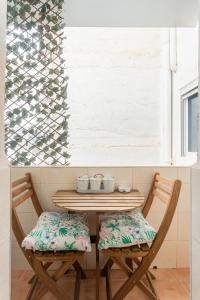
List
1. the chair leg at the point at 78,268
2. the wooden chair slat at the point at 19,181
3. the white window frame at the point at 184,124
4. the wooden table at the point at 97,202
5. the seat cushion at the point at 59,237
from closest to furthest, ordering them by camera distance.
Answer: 1. the seat cushion at the point at 59,237
2. the wooden table at the point at 97,202
3. the wooden chair slat at the point at 19,181
4. the chair leg at the point at 78,268
5. the white window frame at the point at 184,124

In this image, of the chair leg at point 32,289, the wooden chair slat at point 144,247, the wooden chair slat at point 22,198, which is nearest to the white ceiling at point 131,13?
the wooden chair slat at point 22,198

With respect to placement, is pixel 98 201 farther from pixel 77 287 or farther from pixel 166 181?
pixel 77 287

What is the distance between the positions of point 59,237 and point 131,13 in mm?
2051

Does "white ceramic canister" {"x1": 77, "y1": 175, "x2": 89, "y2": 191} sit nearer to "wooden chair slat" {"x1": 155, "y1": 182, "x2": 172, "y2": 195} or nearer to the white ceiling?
"wooden chair slat" {"x1": 155, "y1": 182, "x2": 172, "y2": 195}

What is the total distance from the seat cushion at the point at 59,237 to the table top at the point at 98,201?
0.13 metres

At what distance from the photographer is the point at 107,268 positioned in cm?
191

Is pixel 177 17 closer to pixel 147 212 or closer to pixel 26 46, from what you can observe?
pixel 26 46

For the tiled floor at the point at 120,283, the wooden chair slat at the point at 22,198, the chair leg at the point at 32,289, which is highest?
the wooden chair slat at the point at 22,198

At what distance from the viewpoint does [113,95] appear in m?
2.90

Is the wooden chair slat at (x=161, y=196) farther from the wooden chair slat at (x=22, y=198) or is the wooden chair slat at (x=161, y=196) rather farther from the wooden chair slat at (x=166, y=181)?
the wooden chair slat at (x=22, y=198)

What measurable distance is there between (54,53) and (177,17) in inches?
46.6

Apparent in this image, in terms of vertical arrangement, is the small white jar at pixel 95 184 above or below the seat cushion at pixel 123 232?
above

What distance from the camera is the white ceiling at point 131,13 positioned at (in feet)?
7.65

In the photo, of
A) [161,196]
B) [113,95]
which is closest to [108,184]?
[161,196]
